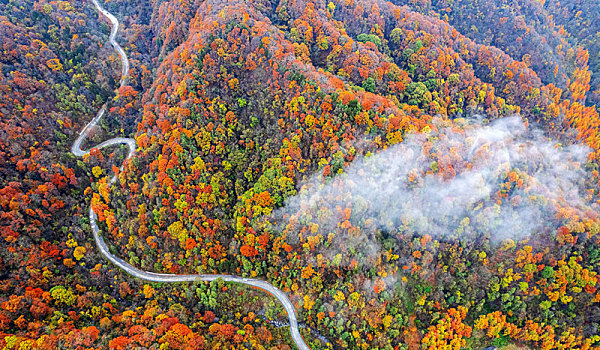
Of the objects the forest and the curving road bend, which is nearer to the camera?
the forest

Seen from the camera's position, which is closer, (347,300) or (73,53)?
(347,300)

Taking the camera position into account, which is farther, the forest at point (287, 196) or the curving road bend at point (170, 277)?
the curving road bend at point (170, 277)

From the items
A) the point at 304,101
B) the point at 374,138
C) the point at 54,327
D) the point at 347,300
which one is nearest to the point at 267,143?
the point at 304,101

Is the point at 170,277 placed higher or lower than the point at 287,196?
lower

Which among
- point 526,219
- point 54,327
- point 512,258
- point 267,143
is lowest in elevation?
point 54,327

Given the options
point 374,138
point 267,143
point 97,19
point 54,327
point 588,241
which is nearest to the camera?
point 54,327

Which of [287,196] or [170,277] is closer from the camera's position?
[287,196]

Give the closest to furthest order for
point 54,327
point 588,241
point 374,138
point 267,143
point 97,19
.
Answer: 1. point 54,327
2. point 588,241
3. point 374,138
4. point 267,143
5. point 97,19

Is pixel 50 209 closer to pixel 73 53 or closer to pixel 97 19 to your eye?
pixel 73 53
